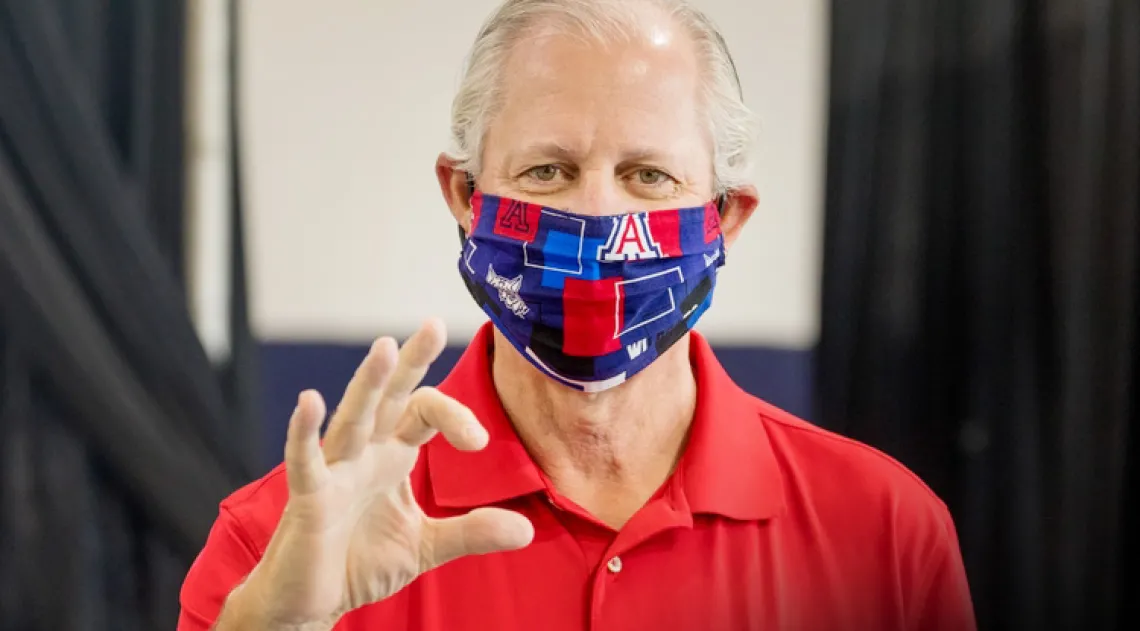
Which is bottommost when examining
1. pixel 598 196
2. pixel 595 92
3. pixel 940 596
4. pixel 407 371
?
pixel 940 596

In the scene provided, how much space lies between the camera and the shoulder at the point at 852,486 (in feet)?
3.82

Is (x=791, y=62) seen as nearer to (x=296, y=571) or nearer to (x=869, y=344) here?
(x=869, y=344)

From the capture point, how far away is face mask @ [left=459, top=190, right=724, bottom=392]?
1026mm

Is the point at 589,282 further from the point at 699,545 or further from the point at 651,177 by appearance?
the point at 699,545

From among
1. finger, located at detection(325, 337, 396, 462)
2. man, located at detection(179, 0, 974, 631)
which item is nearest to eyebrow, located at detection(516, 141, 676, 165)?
man, located at detection(179, 0, 974, 631)

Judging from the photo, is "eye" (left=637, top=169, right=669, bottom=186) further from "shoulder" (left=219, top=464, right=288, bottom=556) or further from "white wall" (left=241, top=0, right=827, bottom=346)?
"shoulder" (left=219, top=464, right=288, bottom=556)

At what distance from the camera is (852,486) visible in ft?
3.87

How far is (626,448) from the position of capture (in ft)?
3.73

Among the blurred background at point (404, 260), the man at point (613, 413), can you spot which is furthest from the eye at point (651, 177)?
the blurred background at point (404, 260)

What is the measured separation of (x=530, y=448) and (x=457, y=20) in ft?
2.04

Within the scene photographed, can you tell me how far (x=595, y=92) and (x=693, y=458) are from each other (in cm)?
45

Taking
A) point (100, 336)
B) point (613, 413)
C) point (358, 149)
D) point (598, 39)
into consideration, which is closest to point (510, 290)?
point (613, 413)

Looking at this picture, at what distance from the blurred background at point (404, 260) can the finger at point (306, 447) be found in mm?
578

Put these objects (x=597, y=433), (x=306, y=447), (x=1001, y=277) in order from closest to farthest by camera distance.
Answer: (x=306, y=447), (x=597, y=433), (x=1001, y=277)
